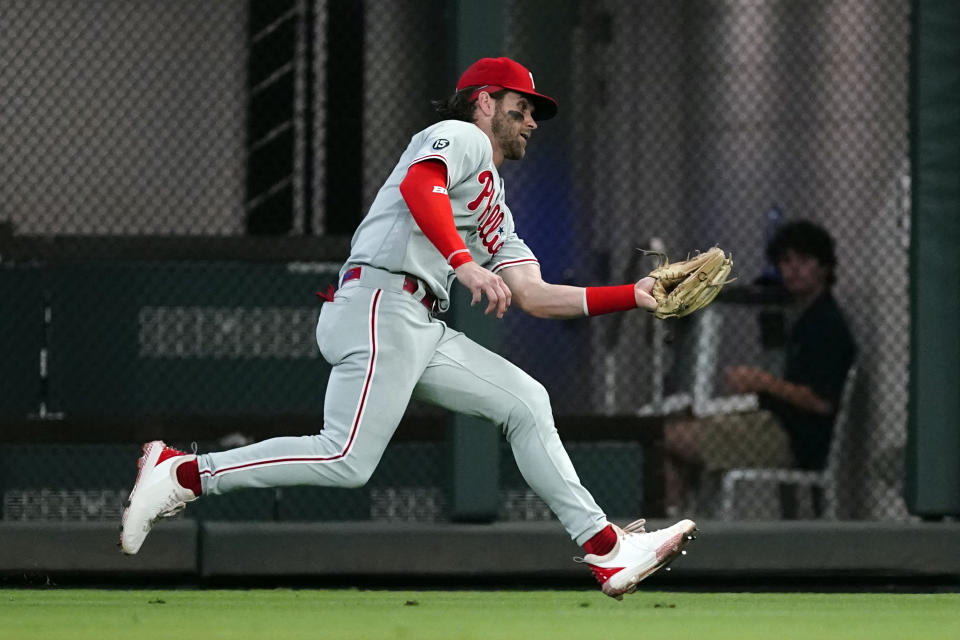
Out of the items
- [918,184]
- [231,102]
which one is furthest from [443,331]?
[231,102]

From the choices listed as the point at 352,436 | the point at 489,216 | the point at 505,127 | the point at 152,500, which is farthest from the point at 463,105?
the point at 152,500

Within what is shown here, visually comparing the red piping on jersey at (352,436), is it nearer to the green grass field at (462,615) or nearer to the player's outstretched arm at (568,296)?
the green grass field at (462,615)

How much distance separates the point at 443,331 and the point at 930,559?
107 inches

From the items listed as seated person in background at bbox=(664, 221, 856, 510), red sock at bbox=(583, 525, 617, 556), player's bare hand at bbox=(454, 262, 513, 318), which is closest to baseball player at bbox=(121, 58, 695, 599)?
red sock at bbox=(583, 525, 617, 556)

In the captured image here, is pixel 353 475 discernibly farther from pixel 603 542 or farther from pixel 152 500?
pixel 603 542

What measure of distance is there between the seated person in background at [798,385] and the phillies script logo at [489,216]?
8.73 ft

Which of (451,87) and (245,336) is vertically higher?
(451,87)

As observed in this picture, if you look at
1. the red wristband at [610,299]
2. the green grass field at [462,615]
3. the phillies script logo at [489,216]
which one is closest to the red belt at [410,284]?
the phillies script logo at [489,216]

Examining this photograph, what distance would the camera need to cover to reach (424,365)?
4.95 metres

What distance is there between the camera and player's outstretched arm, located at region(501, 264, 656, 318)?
16.0 ft

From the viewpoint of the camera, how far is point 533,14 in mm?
8914

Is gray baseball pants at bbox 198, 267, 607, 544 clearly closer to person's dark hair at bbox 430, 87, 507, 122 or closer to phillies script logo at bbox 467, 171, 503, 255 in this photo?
phillies script logo at bbox 467, 171, 503, 255

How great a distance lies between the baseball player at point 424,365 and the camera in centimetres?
484

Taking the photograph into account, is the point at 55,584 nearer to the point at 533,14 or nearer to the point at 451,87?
the point at 451,87
